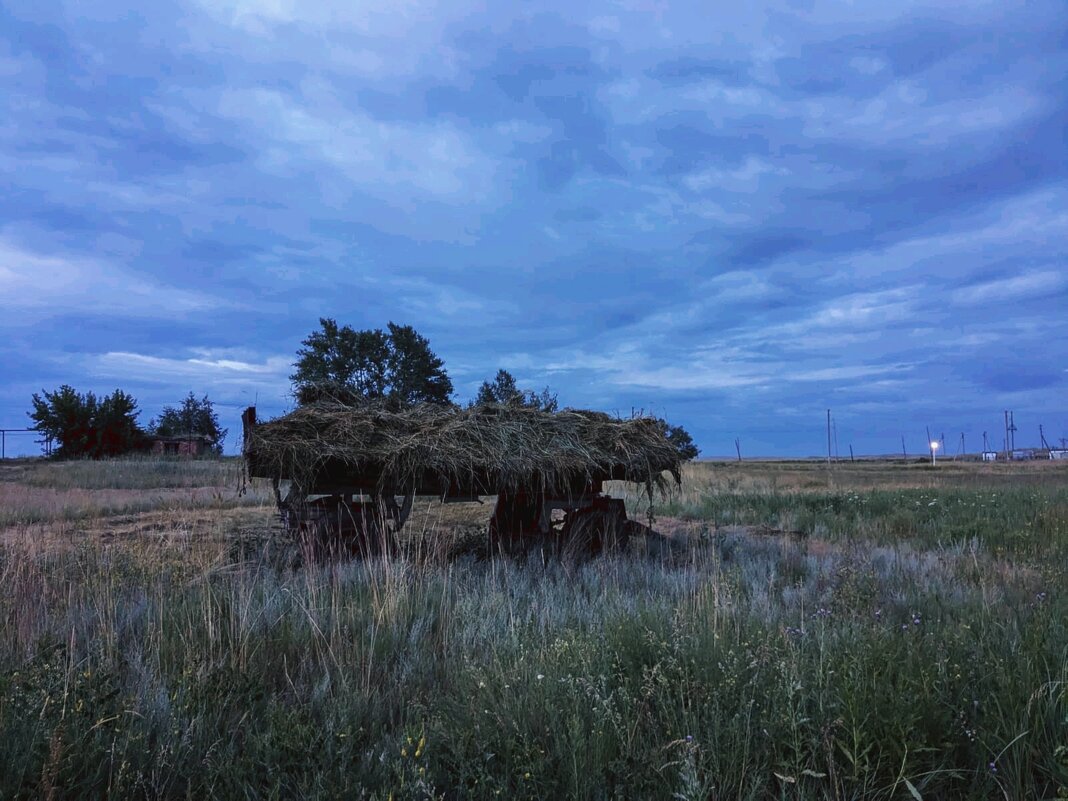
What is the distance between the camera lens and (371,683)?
13.0 ft

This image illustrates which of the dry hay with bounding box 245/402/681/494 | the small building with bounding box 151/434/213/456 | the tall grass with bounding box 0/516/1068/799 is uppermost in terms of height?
the small building with bounding box 151/434/213/456

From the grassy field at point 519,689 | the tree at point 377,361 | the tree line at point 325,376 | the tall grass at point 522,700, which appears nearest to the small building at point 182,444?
the tree line at point 325,376

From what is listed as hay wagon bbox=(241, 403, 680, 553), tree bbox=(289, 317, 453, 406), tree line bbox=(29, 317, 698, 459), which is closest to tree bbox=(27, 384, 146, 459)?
tree line bbox=(29, 317, 698, 459)

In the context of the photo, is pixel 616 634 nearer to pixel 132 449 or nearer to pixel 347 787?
pixel 347 787

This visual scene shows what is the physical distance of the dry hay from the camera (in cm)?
761

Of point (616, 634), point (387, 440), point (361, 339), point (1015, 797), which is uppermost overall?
point (361, 339)

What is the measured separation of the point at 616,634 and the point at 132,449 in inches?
1912

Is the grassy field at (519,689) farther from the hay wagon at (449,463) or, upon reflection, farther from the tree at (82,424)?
the tree at (82,424)

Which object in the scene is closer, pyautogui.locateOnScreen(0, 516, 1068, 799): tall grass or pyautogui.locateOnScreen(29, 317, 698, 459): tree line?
pyautogui.locateOnScreen(0, 516, 1068, 799): tall grass

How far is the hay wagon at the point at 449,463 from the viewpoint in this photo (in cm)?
767

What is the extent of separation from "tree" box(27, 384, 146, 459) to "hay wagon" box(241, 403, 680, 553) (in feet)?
133

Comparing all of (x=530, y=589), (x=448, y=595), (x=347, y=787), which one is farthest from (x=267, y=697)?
(x=530, y=589)

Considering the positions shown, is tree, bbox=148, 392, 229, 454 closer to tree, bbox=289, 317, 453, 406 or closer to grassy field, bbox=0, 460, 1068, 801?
tree, bbox=289, 317, 453, 406

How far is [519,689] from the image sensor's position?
334 centimetres
